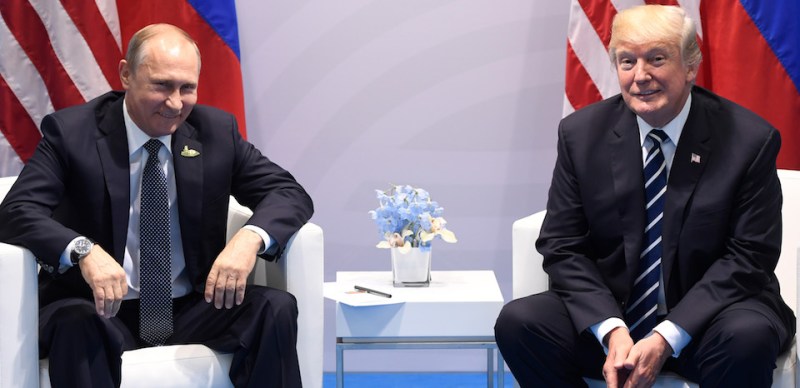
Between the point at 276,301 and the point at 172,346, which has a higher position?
the point at 276,301

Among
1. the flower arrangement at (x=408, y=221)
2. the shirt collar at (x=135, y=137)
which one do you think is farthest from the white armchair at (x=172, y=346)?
the flower arrangement at (x=408, y=221)

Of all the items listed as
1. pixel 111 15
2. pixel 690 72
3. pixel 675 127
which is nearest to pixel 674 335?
pixel 675 127

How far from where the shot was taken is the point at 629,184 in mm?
2846

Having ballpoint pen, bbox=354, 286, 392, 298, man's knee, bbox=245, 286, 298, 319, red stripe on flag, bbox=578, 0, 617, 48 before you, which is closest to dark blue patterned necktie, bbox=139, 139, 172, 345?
man's knee, bbox=245, 286, 298, 319

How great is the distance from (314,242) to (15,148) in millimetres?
1766

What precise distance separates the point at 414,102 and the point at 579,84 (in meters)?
0.69

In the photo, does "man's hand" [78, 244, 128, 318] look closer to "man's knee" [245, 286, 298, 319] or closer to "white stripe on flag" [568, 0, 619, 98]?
"man's knee" [245, 286, 298, 319]

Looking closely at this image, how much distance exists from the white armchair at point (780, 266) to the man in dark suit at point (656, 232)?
0.06 m

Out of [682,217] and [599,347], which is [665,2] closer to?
[682,217]

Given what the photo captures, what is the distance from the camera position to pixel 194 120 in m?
3.13

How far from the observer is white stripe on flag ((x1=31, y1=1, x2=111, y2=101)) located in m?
4.09

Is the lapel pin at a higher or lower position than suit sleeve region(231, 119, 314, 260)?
higher

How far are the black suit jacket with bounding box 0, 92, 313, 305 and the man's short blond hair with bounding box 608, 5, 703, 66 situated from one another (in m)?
1.04

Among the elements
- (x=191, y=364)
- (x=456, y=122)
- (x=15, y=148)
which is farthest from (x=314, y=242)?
(x=15, y=148)
